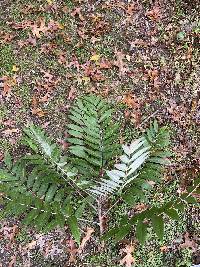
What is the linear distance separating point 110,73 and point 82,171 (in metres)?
1.43

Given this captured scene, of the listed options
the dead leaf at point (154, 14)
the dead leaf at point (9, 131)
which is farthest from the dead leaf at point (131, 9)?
the dead leaf at point (9, 131)

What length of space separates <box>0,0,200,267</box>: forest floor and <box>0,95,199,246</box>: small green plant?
0.81 feet

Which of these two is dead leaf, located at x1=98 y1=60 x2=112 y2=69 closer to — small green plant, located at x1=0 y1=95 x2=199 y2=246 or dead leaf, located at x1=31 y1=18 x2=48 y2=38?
Result: small green plant, located at x1=0 y1=95 x2=199 y2=246

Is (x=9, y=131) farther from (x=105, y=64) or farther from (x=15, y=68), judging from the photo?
(x=105, y=64)

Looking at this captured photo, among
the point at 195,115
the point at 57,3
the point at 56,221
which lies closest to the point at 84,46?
the point at 57,3

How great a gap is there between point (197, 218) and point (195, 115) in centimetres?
125

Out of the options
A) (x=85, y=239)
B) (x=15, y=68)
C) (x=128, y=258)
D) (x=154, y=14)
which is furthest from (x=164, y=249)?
(x=154, y=14)

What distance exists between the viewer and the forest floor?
15.7 ft

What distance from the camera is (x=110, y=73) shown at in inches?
211

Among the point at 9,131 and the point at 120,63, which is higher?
the point at 120,63

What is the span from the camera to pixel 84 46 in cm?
545

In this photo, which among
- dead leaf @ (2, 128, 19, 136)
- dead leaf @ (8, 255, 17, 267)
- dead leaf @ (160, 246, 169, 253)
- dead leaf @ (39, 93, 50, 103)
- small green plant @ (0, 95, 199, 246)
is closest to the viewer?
small green plant @ (0, 95, 199, 246)

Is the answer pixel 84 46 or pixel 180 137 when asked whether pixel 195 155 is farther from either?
pixel 84 46

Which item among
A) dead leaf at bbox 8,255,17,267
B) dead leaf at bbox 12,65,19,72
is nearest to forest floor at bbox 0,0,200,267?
dead leaf at bbox 12,65,19,72
